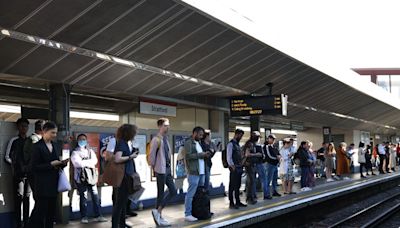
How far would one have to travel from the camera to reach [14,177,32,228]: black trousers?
7.77 m

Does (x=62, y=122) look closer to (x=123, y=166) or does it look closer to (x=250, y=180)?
(x=123, y=166)

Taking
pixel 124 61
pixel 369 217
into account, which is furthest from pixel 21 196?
pixel 369 217

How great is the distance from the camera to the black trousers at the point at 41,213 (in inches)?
241

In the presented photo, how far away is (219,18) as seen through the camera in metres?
9.02

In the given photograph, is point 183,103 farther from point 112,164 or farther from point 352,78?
point 352,78

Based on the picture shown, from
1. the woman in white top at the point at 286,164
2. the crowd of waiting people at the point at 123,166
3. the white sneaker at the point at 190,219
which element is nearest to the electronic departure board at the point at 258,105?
the crowd of waiting people at the point at 123,166

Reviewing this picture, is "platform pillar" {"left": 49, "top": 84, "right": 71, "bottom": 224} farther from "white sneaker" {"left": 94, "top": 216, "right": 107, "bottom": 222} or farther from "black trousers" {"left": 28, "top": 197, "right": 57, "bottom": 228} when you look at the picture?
"black trousers" {"left": 28, "top": 197, "right": 57, "bottom": 228}

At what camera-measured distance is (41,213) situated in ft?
20.2

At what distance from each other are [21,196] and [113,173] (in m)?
1.69

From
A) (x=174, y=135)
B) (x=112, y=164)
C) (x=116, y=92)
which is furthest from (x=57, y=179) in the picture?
(x=174, y=135)

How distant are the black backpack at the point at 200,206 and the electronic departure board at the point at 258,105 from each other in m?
4.58

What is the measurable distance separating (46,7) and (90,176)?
3.18 metres

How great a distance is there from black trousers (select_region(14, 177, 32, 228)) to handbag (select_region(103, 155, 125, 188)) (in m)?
1.42

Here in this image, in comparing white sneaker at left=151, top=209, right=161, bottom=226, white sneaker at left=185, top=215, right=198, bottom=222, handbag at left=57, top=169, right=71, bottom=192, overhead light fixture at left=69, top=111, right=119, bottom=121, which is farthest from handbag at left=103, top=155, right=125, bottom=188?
overhead light fixture at left=69, top=111, right=119, bottom=121
